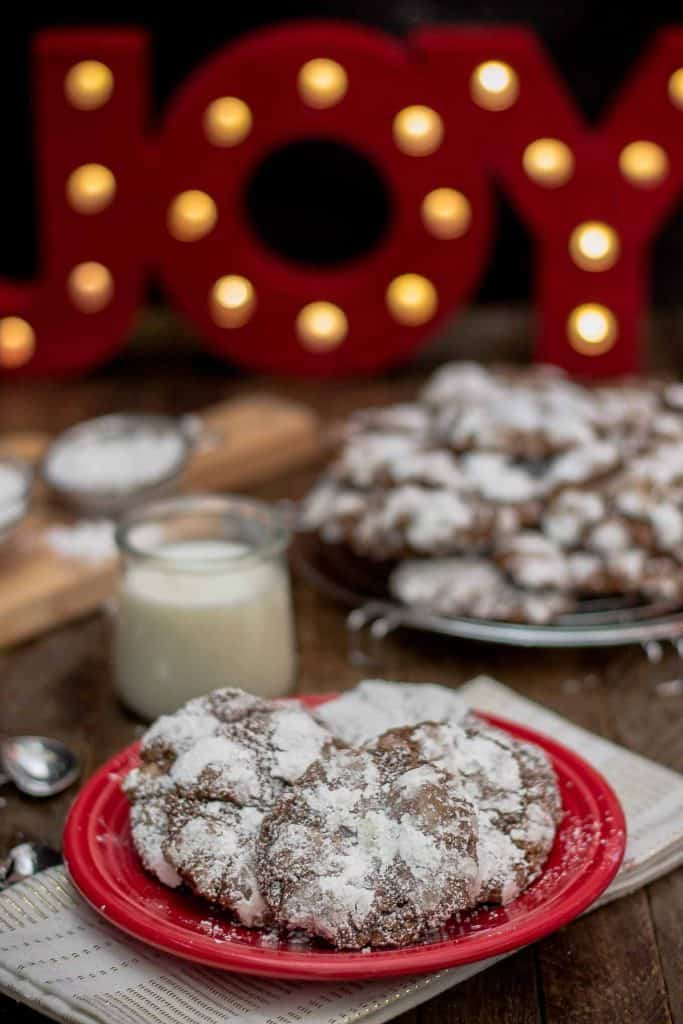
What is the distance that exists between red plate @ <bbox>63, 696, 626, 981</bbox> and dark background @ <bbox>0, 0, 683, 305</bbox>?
81.1 inches

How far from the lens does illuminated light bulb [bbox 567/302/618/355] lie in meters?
2.38

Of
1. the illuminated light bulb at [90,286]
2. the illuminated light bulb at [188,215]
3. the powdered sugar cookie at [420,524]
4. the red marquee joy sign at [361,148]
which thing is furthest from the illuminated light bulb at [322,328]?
the powdered sugar cookie at [420,524]

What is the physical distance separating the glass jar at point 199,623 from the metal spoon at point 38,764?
10 cm

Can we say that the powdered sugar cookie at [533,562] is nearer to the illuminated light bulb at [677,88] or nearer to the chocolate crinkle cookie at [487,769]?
the chocolate crinkle cookie at [487,769]

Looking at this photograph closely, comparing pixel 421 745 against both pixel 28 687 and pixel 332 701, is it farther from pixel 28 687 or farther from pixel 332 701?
pixel 28 687

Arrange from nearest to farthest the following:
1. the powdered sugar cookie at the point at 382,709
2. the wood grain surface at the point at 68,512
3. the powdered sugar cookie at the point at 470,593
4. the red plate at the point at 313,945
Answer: the red plate at the point at 313,945, the powdered sugar cookie at the point at 382,709, the powdered sugar cookie at the point at 470,593, the wood grain surface at the point at 68,512

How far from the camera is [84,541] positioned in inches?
66.9

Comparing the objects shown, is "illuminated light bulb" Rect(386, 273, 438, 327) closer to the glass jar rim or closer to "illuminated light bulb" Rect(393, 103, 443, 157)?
"illuminated light bulb" Rect(393, 103, 443, 157)

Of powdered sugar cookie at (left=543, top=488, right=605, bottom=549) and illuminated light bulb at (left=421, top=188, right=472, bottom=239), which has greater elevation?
illuminated light bulb at (left=421, top=188, right=472, bottom=239)

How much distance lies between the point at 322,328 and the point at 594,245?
1.61 ft

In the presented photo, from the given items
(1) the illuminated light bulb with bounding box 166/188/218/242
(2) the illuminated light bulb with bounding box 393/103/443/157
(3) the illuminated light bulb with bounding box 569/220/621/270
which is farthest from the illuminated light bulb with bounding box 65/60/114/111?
(3) the illuminated light bulb with bounding box 569/220/621/270

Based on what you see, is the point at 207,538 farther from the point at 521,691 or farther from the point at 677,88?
the point at 677,88

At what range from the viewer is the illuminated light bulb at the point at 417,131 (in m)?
2.29

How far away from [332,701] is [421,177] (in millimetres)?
1433
